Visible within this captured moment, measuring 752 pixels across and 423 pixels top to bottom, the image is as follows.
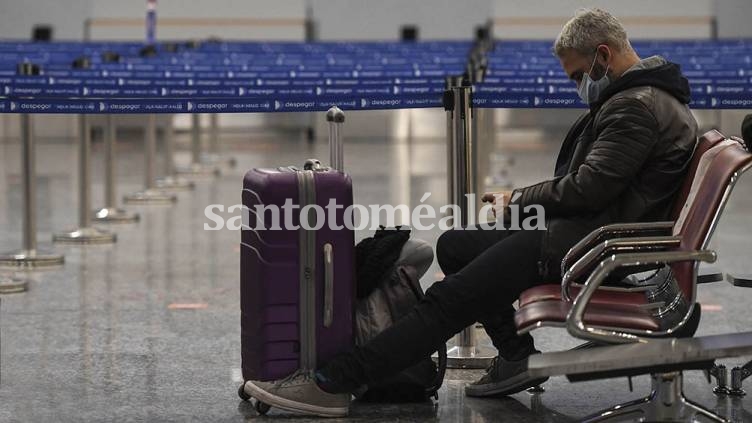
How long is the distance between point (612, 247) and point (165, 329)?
263 centimetres

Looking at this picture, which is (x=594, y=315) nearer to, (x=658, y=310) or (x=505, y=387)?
(x=658, y=310)

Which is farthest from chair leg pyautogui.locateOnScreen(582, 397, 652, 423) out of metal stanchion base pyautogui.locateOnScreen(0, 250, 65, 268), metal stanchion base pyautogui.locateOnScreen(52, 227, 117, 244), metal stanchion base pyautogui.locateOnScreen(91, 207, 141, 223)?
metal stanchion base pyautogui.locateOnScreen(91, 207, 141, 223)

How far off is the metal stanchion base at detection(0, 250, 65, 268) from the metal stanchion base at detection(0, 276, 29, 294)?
633mm

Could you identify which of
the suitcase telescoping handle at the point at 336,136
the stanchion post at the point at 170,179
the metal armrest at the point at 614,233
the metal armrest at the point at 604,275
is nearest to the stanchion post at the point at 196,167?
the stanchion post at the point at 170,179

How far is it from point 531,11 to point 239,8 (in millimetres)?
3945

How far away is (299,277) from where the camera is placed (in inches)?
178

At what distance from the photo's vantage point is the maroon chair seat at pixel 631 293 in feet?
13.6

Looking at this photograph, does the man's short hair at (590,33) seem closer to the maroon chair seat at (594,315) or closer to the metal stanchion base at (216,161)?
the maroon chair seat at (594,315)

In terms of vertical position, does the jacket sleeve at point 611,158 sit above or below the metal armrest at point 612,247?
above

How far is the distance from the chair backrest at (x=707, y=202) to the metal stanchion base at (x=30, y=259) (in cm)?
457

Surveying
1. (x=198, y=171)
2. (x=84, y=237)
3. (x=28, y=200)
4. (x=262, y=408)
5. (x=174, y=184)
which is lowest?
(x=262, y=408)

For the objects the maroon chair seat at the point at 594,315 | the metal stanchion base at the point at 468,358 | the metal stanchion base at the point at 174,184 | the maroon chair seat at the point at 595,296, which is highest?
the metal stanchion base at the point at 174,184

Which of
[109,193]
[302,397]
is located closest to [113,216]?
[109,193]

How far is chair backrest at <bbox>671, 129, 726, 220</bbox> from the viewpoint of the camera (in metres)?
4.23
